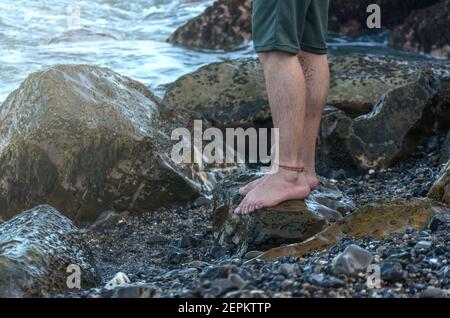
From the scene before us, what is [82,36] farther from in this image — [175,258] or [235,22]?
[175,258]

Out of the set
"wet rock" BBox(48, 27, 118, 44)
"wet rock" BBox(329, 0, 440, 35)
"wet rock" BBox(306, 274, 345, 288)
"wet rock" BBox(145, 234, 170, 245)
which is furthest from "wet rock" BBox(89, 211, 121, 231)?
"wet rock" BBox(48, 27, 118, 44)

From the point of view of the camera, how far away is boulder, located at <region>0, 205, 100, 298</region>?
11.7 ft

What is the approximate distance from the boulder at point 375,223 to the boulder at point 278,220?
26 cm

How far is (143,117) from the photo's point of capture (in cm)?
591

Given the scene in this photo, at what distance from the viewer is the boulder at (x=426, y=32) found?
10.3 metres

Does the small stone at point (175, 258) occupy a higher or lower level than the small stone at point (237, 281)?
lower

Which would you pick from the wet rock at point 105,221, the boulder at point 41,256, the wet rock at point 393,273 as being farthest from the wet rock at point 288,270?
the wet rock at point 105,221

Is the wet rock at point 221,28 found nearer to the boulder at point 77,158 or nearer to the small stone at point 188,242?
the boulder at point 77,158

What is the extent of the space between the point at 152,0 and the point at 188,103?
334 inches

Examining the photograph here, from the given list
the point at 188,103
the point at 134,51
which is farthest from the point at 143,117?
the point at 134,51

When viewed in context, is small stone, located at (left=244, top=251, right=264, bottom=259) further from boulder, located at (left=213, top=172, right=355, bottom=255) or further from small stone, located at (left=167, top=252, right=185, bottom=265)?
small stone, located at (left=167, top=252, right=185, bottom=265)

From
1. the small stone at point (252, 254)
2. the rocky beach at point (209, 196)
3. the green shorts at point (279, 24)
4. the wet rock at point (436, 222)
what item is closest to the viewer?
the rocky beach at point (209, 196)

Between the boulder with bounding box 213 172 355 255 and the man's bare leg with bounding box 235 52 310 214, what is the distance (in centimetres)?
7
